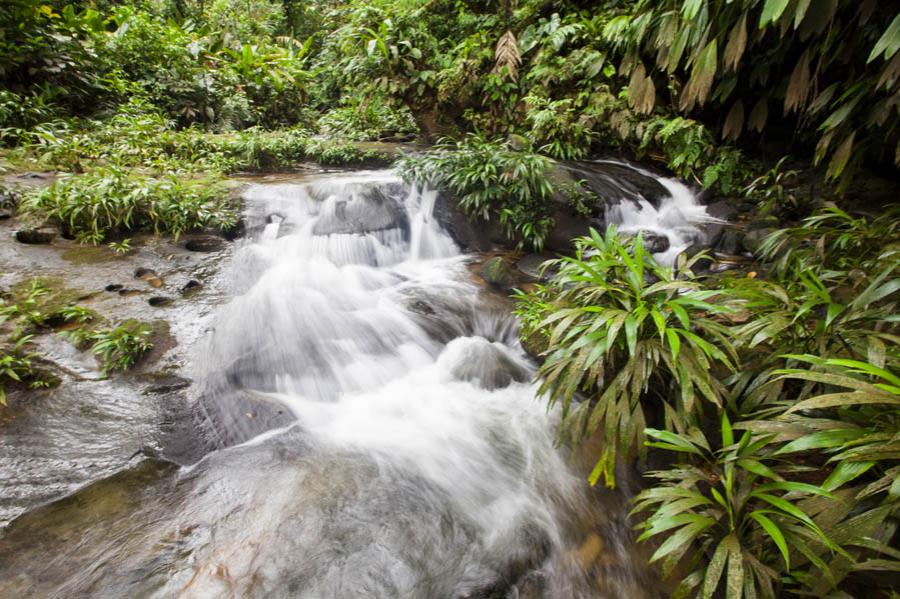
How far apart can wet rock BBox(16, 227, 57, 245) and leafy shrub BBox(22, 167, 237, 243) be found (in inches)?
5.7

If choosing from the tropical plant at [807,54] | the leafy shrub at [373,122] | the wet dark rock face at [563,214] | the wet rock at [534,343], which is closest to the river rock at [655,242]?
the wet dark rock face at [563,214]

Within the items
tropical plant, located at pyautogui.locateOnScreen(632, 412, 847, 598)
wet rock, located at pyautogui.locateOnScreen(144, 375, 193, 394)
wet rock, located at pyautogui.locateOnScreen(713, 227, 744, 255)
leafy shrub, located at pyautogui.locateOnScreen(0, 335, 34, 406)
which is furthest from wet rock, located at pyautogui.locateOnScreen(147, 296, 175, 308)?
wet rock, located at pyautogui.locateOnScreen(713, 227, 744, 255)

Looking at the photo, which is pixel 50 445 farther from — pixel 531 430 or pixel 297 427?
pixel 531 430

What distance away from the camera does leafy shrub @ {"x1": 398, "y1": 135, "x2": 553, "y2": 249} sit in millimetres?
5102

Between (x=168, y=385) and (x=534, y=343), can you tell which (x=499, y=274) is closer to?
(x=534, y=343)

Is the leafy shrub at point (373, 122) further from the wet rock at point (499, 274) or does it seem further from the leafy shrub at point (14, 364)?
the leafy shrub at point (14, 364)

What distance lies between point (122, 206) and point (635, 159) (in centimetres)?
771

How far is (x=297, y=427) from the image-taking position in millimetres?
2701

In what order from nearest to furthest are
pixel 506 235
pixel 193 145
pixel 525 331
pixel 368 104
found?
pixel 525 331
pixel 506 235
pixel 193 145
pixel 368 104

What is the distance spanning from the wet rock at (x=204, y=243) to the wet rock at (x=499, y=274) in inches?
121

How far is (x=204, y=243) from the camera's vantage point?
14.8 ft

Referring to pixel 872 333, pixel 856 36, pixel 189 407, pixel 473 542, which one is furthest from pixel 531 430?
pixel 856 36

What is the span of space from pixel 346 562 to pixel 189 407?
154 cm

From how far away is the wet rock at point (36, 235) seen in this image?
12.7 feet
